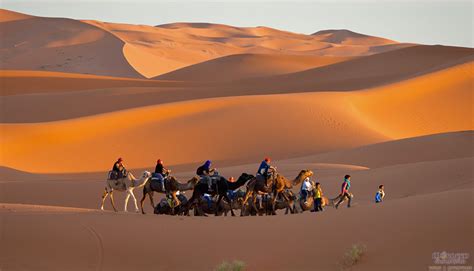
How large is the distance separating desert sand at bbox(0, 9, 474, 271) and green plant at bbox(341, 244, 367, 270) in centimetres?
11

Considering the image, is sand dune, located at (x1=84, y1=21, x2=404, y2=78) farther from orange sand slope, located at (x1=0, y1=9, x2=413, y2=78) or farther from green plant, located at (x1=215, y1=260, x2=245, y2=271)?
green plant, located at (x1=215, y1=260, x2=245, y2=271)

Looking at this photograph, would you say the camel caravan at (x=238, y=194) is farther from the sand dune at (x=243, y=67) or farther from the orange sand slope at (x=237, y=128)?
the sand dune at (x=243, y=67)

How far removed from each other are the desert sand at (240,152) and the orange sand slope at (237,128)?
102 millimetres

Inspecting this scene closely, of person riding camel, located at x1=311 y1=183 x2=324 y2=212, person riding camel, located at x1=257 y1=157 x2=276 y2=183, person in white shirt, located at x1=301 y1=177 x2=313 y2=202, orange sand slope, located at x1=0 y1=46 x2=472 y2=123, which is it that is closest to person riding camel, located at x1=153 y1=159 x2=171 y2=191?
person riding camel, located at x1=257 y1=157 x2=276 y2=183


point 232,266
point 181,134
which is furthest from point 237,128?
point 232,266

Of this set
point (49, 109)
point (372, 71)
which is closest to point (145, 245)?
point (49, 109)

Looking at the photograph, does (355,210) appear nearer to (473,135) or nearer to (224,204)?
(224,204)

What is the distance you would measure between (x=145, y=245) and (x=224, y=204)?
15.0 ft

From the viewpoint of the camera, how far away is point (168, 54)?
106812 mm

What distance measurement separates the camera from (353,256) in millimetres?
12742

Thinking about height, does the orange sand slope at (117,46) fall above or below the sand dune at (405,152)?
above

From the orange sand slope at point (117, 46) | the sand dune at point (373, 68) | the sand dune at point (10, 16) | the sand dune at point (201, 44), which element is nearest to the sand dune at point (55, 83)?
the sand dune at point (373, 68)

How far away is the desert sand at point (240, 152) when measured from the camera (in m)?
14.0

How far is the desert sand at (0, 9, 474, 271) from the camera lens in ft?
46.0
